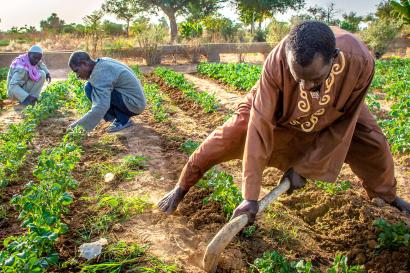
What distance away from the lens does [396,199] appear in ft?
11.0

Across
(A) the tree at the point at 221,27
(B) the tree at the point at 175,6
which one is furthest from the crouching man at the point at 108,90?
(B) the tree at the point at 175,6

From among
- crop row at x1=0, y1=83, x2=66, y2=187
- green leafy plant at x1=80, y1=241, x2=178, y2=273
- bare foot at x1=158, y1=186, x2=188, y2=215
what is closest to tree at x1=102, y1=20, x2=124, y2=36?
crop row at x1=0, y1=83, x2=66, y2=187

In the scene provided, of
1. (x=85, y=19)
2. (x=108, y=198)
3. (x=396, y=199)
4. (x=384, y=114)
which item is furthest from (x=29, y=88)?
(x=85, y=19)

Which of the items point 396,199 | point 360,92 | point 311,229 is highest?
point 360,92

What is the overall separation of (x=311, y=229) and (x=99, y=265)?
5.46 feet

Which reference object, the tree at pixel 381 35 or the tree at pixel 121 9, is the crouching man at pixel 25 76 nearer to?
the tree at pixel 381 35

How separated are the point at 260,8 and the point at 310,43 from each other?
3071 centimetres

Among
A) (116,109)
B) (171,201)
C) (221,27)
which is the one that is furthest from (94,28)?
(171,201)

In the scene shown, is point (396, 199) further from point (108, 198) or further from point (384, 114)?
point (384, 114)

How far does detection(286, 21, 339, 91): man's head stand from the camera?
2184 mm

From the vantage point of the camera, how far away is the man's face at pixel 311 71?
2.21m

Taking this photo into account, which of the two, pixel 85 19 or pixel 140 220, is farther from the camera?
pixel 85 19

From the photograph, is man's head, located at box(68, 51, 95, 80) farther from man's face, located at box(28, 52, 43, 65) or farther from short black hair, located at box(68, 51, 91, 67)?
man's face, located at box(28, 52, 43, 65)

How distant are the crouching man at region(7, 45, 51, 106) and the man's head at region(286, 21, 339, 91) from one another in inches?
259
